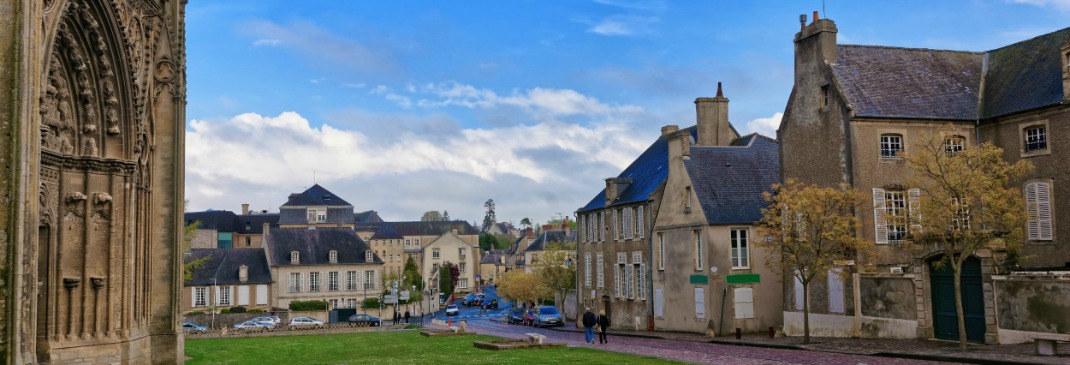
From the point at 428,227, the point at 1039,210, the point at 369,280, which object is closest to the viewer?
the point at 1039,210

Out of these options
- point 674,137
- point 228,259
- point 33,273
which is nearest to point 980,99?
point 674,137

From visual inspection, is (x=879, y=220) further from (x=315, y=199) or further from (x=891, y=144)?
(x=315, y=199)

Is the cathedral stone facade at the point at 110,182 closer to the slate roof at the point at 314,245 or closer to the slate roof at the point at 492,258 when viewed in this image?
the slate roof at the point at 314,245

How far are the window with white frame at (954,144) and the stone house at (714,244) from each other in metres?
7.16

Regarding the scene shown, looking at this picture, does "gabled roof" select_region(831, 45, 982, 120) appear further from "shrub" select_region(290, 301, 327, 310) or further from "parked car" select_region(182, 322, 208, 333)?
"shrub" select_region(290, 301, 327, 310)

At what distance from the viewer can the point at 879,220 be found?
99.6 feet

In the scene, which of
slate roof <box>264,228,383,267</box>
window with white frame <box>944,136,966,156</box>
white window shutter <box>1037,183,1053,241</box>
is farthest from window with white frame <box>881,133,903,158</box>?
slate roof <box>264,228,383,267</box>

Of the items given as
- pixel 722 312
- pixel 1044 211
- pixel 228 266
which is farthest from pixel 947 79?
pixel 228 266

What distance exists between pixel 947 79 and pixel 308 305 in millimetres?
50473

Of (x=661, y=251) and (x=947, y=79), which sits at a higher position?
(x=947, y=79)

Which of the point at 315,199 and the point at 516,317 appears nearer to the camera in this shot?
the point at 516,317

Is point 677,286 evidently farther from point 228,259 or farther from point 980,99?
point 228,259

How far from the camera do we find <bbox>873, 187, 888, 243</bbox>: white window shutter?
3027cm

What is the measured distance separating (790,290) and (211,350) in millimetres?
19698
